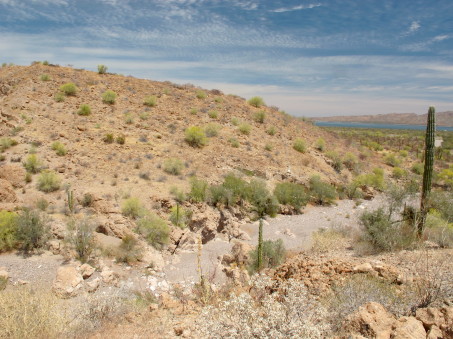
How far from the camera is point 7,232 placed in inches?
354

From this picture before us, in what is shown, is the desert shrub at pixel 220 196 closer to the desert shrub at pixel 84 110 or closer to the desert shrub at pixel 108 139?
the desert shrub at pixel 108 139

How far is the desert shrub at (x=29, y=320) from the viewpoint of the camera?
4180mm

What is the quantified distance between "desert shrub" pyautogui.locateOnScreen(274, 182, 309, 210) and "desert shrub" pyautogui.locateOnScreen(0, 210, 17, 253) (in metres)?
11.4

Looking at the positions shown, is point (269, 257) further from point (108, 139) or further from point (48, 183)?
point (108, 139)

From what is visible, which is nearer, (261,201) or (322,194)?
(261,201)

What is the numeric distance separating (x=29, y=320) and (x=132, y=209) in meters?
7.46

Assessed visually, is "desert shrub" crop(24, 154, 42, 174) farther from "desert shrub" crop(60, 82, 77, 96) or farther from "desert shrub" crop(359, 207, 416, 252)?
"desert shrub" crop(359, 207, 416, 252)

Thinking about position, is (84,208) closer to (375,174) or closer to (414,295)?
(414,295)

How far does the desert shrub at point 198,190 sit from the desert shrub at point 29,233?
6.07 m

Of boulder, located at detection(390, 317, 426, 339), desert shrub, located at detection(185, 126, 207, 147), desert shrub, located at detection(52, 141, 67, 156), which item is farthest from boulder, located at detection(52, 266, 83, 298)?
desert shrub, located at detection(185, 126, 207, 147)

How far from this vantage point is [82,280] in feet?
24.9

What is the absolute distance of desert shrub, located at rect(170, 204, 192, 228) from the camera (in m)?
12.3

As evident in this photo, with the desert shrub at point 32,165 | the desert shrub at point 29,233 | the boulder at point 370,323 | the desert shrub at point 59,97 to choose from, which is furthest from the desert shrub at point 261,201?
the desert shrub at point 59,97

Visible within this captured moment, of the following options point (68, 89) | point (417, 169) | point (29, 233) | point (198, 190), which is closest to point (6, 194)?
point (29, 233)
